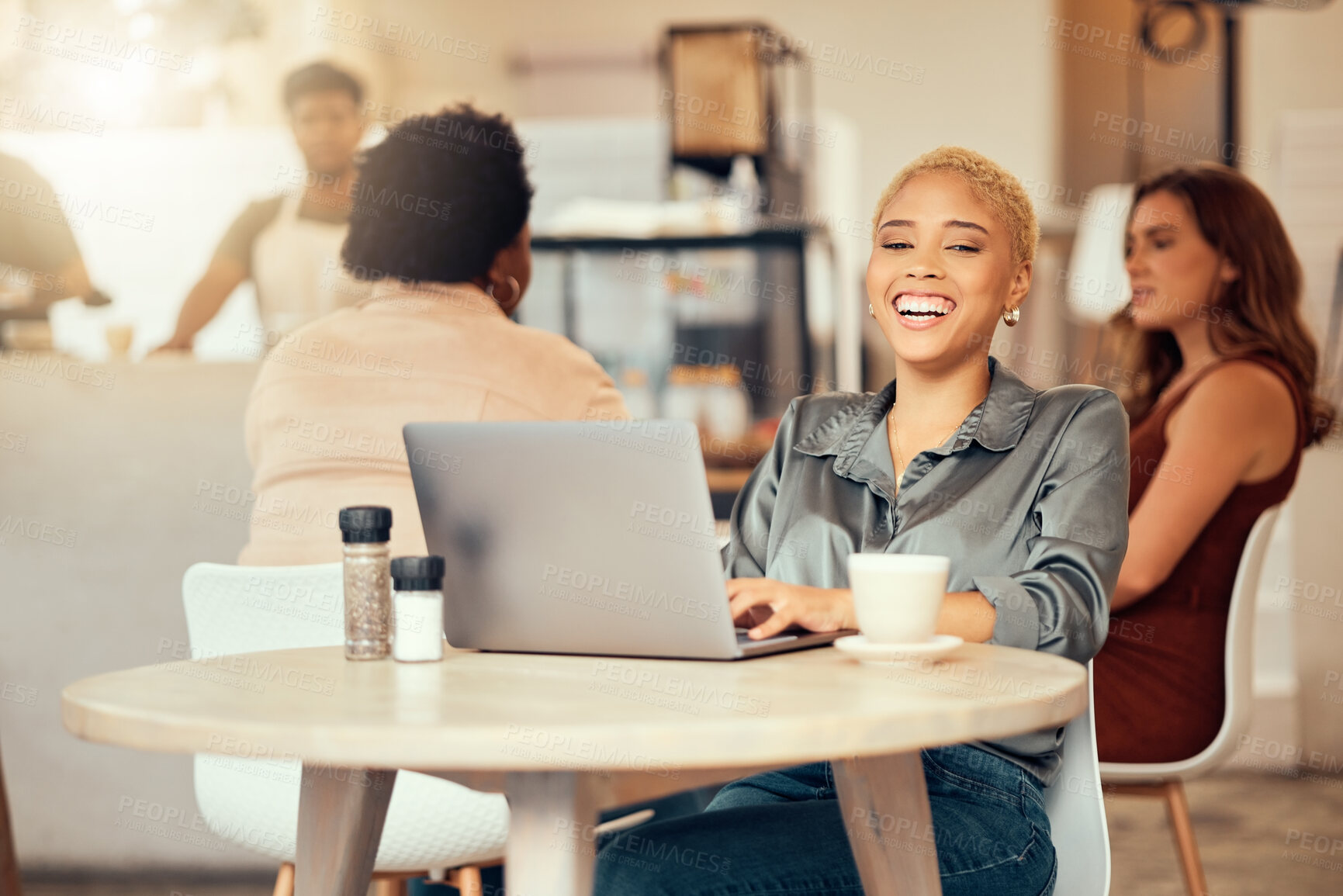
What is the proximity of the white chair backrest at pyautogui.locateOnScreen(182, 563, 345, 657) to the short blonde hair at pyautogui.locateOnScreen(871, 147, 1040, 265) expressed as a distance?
729 millimetres

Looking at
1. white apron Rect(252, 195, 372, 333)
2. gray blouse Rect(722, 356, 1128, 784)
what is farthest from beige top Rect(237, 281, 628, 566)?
white apron Rect(252, 195, 372, 333)

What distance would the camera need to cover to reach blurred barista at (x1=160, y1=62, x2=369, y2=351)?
3699 millimetres

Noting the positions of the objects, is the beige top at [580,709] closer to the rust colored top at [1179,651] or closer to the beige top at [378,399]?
the beige top at [378,399]

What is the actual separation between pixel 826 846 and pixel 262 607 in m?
0.78

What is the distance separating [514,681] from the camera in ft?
3.05

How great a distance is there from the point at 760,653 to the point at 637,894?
7.8 inches

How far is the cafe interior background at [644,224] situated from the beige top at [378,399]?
71 cm

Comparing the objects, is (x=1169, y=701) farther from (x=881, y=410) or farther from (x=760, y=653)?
(x=760, y=653)

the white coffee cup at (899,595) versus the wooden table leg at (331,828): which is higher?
the white coffee cup at (899,595)

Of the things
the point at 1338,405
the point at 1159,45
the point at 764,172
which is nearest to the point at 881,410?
the point at 764,172

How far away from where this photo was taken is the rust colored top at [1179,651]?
1868 mm

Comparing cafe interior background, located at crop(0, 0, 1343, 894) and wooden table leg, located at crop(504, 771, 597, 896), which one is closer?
wooden table leg, located at crop(504, 771, 597, 896)

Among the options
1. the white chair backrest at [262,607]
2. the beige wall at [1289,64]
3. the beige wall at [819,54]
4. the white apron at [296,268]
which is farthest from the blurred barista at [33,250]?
the beige wall at [1289,64]

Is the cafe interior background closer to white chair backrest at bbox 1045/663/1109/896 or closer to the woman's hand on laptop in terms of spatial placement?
white chair backrest at bbox 1045/663/1109/896
